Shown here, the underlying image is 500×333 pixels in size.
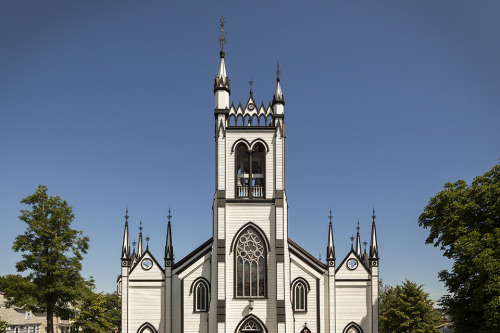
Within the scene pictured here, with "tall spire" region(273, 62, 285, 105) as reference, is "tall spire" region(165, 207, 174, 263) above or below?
below

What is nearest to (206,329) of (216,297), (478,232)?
(216,297)

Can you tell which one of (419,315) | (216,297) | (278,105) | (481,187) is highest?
(278,105)

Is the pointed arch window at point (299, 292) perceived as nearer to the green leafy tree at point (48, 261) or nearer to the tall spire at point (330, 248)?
the tall spire at point (330, 248)

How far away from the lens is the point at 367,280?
3675 centimetres

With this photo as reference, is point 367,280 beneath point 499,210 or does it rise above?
beneath

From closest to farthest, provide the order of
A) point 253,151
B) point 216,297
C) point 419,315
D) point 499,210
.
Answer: point 499,210
point 216,297
point 253,151
point 419,315

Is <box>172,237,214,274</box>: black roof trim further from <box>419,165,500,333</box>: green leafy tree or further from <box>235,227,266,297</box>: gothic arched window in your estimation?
<box>419,165,500,333</box>: green leafy tree

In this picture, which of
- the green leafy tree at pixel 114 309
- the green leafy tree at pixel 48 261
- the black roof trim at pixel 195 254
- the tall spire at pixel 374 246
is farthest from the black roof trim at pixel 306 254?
the green leafy tree at pixel 114 309

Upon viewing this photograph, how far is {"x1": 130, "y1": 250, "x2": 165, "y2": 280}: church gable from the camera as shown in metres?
36.9

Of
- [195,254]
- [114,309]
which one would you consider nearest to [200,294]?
[195,254]

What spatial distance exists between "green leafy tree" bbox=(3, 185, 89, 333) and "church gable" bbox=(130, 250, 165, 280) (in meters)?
4.58

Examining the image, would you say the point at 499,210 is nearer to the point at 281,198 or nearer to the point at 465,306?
the point at 465,306

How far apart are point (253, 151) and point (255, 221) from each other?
5.62 metres

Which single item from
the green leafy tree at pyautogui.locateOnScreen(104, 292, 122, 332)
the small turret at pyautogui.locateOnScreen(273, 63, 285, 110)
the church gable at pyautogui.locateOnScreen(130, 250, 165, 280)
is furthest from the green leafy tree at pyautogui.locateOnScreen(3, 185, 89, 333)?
the green leafy tree at pyautogui.locateOnScreen(104, 292, 122, 332)
